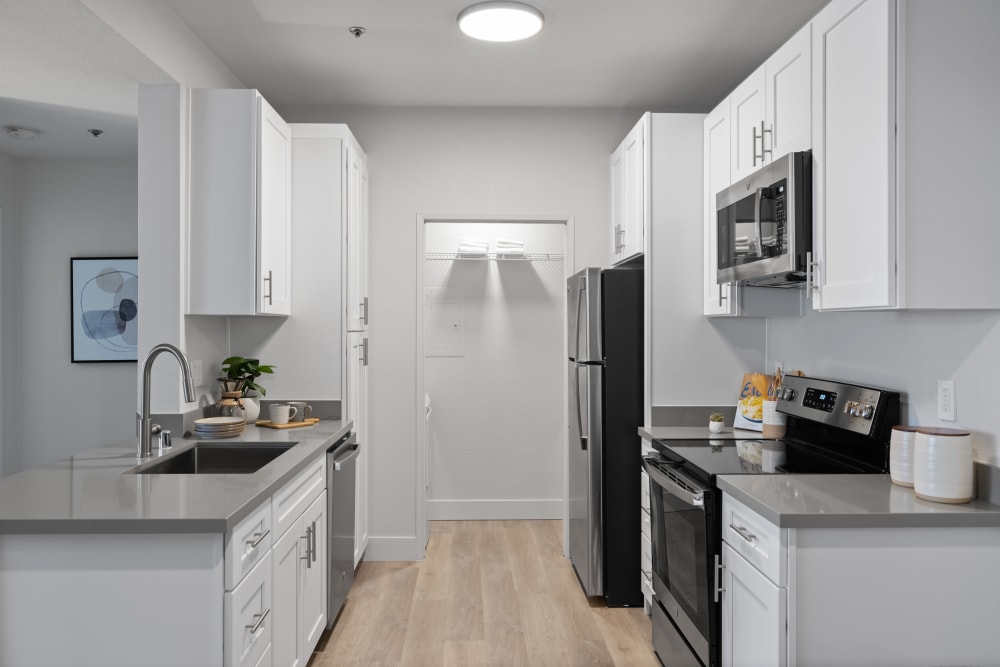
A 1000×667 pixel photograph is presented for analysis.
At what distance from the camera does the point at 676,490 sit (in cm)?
246

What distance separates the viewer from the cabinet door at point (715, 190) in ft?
9.99

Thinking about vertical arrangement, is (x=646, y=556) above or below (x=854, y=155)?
below

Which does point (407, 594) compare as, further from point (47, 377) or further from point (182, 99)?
point (47, 377)

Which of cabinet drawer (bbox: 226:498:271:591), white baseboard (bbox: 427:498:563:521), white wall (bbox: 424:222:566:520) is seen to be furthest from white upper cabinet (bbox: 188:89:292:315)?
white baseboard (bbox: 427:498:563:521)

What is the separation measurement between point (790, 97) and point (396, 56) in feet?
6.11

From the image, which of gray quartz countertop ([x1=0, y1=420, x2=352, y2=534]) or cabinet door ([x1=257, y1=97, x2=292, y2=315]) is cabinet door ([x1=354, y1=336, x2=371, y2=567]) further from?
gray quartz countertop ([x1=0, y1=420, x2=352, y2=534])

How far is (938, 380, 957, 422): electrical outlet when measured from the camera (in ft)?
6.73

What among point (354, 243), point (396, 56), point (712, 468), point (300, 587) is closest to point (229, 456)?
point (300, 587)

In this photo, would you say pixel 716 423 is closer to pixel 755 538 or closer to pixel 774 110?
pixel 755 538

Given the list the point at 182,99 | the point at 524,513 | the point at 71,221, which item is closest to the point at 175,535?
the point at 182,99

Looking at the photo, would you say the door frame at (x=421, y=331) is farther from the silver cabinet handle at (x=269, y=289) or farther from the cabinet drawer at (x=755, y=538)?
the cabinet drawer at (x=755, y=538)

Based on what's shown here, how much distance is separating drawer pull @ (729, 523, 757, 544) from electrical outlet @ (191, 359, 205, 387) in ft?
7.55

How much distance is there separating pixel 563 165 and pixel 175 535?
3.11 m

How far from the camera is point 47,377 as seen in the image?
15.3ft
